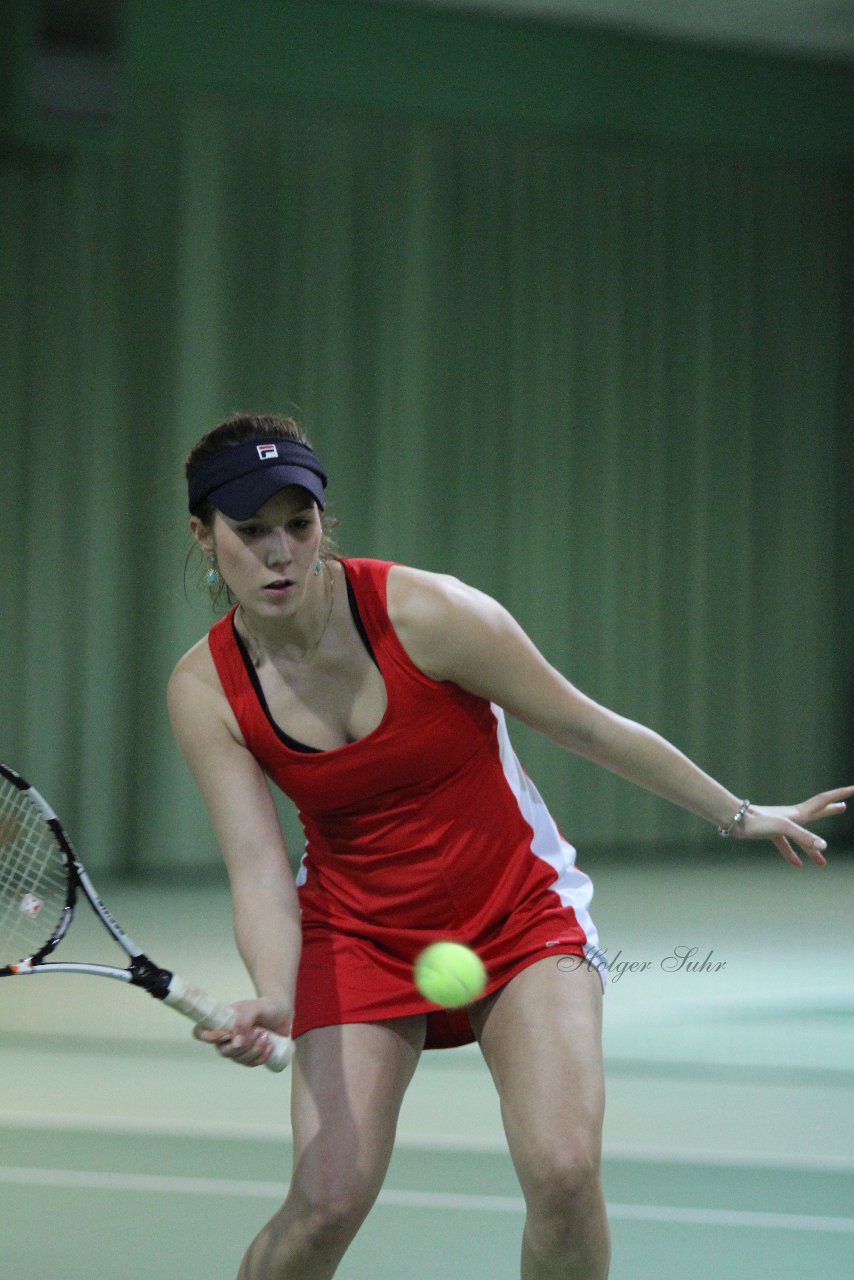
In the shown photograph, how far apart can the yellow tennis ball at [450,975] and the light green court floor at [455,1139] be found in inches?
29.0

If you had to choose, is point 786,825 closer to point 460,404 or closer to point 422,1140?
point 422,1140

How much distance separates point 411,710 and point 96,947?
12.4 feet

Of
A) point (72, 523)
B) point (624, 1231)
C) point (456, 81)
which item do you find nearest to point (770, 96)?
point (456, 81)

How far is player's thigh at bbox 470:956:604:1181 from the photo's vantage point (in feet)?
6.65

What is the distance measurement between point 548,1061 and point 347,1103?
267 millimetres

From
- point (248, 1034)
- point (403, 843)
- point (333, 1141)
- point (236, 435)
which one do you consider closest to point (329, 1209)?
point (333, 1141)

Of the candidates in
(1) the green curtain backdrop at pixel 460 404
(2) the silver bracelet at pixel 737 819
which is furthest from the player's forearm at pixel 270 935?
(1) the green curtain backdrop at pixel 460 404

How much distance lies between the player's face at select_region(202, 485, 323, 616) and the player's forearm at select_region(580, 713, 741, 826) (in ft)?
1.51

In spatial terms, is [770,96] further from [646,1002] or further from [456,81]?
[646,1002]

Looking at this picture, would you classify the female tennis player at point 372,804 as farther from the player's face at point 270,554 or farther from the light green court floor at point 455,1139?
the light green court floor at point 455,1139

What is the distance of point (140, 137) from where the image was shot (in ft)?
23.7

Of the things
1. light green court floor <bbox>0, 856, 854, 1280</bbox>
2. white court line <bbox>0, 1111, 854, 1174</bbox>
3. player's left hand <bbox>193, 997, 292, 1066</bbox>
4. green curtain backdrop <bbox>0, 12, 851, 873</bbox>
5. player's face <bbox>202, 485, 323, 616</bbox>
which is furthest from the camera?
green curtain backdrop <bbox>0, 12, 851, 873</bbox>

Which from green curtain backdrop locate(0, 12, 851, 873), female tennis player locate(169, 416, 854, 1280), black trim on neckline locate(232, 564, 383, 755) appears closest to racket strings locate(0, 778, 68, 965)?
female tennis player locate(169, 416, 854, 1280)

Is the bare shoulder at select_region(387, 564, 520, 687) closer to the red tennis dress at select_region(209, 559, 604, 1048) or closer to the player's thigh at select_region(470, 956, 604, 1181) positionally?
the red tennis dress at select_region(209, 559, 604, 1048)
